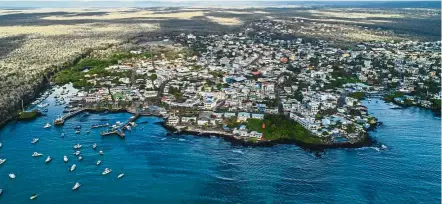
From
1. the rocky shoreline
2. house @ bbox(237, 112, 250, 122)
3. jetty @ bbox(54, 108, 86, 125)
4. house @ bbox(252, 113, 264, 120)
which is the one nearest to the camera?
the rocky shoreline

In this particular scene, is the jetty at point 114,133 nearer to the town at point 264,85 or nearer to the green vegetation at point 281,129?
the town at point 264,85

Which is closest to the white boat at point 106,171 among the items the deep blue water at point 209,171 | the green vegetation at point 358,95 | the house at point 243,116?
the deep blue water at point 209,171

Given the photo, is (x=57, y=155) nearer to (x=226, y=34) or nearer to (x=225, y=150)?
(x=225, y=150)

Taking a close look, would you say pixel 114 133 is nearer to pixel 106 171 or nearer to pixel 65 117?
pixel 65 117

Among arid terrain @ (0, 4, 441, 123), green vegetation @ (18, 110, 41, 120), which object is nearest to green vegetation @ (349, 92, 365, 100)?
green vegetation @ (18, 110, 41, 120)

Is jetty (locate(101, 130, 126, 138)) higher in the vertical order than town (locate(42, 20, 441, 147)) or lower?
lower

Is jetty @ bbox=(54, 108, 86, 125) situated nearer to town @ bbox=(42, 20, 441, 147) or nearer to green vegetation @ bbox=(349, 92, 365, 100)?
town @ bbox=(42, 20, 441, 147)

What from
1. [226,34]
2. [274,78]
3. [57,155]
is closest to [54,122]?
[57,155]
